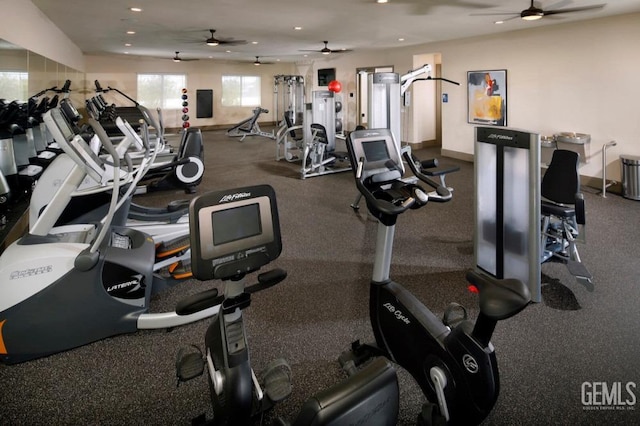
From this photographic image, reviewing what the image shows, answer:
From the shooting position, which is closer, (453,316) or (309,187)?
(453,316)

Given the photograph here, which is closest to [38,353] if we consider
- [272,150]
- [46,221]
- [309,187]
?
[46,221]

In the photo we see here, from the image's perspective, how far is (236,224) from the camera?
1.33 m

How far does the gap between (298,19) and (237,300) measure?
5.62m

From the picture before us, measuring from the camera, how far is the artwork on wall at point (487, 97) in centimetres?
716

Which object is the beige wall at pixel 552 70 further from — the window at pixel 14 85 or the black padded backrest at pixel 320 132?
the black padded backrest at pixel 320 132

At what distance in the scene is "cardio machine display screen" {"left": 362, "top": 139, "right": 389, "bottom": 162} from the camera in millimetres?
2354

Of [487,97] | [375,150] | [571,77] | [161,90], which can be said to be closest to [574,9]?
[571,77]

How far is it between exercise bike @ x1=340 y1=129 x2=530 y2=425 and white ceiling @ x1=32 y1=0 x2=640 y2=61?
3472 millimetres

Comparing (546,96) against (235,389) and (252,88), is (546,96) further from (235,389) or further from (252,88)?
(252,88)

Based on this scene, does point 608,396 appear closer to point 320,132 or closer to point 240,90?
point 320,132

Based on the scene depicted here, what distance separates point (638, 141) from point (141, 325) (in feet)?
21.2

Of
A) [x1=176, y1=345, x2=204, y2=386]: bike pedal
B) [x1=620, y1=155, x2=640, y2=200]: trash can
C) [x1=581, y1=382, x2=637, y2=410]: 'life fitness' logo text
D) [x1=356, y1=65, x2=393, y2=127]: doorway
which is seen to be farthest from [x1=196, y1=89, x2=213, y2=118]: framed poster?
[x1=581, y1=382, x2=637, y2=410]: 'life fitness' logo text

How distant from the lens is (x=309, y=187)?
6090mm

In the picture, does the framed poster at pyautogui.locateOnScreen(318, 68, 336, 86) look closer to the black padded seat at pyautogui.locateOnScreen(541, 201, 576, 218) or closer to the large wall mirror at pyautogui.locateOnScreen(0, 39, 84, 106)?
the large wall mirror at pyautogui.locateOnScreen(0, 39, 84, 106)
